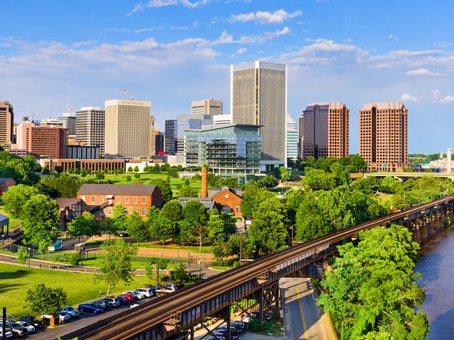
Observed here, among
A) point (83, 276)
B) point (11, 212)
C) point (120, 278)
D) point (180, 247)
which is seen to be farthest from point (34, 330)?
point (11, 212)

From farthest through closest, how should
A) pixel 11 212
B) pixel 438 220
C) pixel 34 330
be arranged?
1. pixel 438 220
2. pixel 11 212
3. pixel 34 330

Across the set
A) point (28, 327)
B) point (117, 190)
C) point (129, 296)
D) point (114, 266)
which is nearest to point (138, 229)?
point (117, 190)

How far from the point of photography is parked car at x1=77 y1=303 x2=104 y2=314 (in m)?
65.8

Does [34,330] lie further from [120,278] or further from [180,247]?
[180,247]

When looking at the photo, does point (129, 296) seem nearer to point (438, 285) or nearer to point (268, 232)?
point (268, 232)

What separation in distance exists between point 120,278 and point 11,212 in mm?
68751

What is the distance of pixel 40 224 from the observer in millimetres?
101312

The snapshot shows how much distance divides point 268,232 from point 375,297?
40579 millimetres

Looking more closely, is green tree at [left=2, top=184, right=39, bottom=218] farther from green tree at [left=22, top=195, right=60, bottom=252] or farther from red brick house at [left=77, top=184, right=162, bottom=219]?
green tree at [left=22, top=195, right=60, bottom=252]

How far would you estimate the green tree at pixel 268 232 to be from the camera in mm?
102875

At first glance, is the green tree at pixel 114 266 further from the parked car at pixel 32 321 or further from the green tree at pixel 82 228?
the green tree at pixel 82 228

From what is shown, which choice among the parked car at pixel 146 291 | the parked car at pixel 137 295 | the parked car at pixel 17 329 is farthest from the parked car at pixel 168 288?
the parked car at pixel 17 329

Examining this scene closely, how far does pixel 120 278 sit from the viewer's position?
240 ft

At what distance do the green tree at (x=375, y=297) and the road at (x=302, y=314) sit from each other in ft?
8.18
